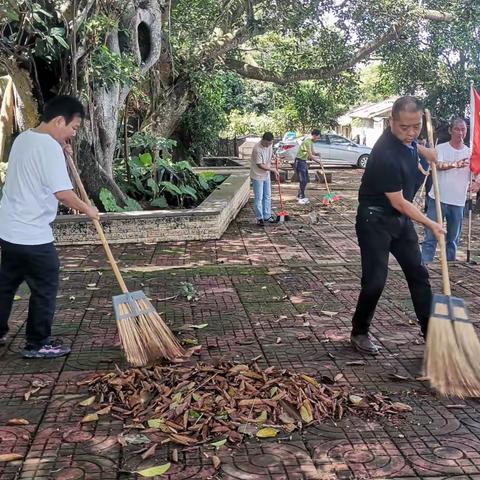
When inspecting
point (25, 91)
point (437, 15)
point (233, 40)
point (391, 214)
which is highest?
point (437, 15)

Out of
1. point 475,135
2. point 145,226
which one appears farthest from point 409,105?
point 145,226

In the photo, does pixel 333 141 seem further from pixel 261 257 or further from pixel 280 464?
pixel 280 464

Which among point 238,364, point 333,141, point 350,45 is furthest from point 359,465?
point 333,141

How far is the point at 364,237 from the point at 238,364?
1273mm

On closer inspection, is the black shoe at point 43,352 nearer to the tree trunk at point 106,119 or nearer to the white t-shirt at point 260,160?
the tree trunk at point 106,119

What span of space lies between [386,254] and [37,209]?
2460 mm

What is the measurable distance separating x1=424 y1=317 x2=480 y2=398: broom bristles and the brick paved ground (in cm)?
8

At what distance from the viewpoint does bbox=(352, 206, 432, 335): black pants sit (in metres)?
4.40

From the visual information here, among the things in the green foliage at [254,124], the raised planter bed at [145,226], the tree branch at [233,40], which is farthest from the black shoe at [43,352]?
the green foliage at [254,124]

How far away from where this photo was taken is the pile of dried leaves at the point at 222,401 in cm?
339

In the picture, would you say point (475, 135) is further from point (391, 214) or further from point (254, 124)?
point (254, 124)

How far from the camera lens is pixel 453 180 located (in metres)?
7.40

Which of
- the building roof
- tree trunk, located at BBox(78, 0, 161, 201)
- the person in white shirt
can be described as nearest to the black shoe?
tree trunk, located at BBox(78, 0, 161, 201)

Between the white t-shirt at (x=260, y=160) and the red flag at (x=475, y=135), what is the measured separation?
12.7ft
